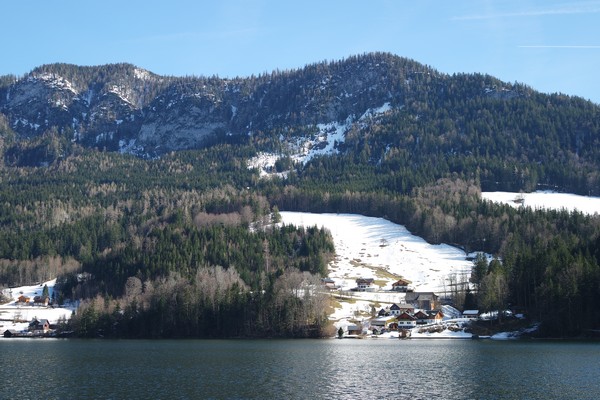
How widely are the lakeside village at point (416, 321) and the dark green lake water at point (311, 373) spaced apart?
2936 cm

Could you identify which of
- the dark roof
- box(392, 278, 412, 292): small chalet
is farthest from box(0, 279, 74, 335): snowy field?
box(392, 278, 412, 292): small chalet

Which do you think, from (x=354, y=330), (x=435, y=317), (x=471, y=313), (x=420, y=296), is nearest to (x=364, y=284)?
(x=420, y=296)

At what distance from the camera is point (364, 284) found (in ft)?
570

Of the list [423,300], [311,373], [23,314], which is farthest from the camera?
[23,314]

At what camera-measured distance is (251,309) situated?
12975 centimetres

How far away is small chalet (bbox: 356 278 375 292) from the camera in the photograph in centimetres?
17250

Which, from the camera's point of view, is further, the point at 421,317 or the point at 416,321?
the point at 421,317

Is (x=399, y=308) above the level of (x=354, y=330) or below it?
above

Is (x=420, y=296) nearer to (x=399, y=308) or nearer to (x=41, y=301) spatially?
(x=399, y=308)

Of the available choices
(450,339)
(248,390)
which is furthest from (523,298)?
(248,390)

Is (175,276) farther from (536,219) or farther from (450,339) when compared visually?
(536,219)

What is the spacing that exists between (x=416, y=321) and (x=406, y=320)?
2036 millimetres

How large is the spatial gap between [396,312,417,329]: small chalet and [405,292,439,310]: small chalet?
9908 mm

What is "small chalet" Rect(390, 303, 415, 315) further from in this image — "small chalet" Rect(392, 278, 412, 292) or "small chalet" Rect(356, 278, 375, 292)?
"small chalet" Rect(356, 278, 375, 292)
